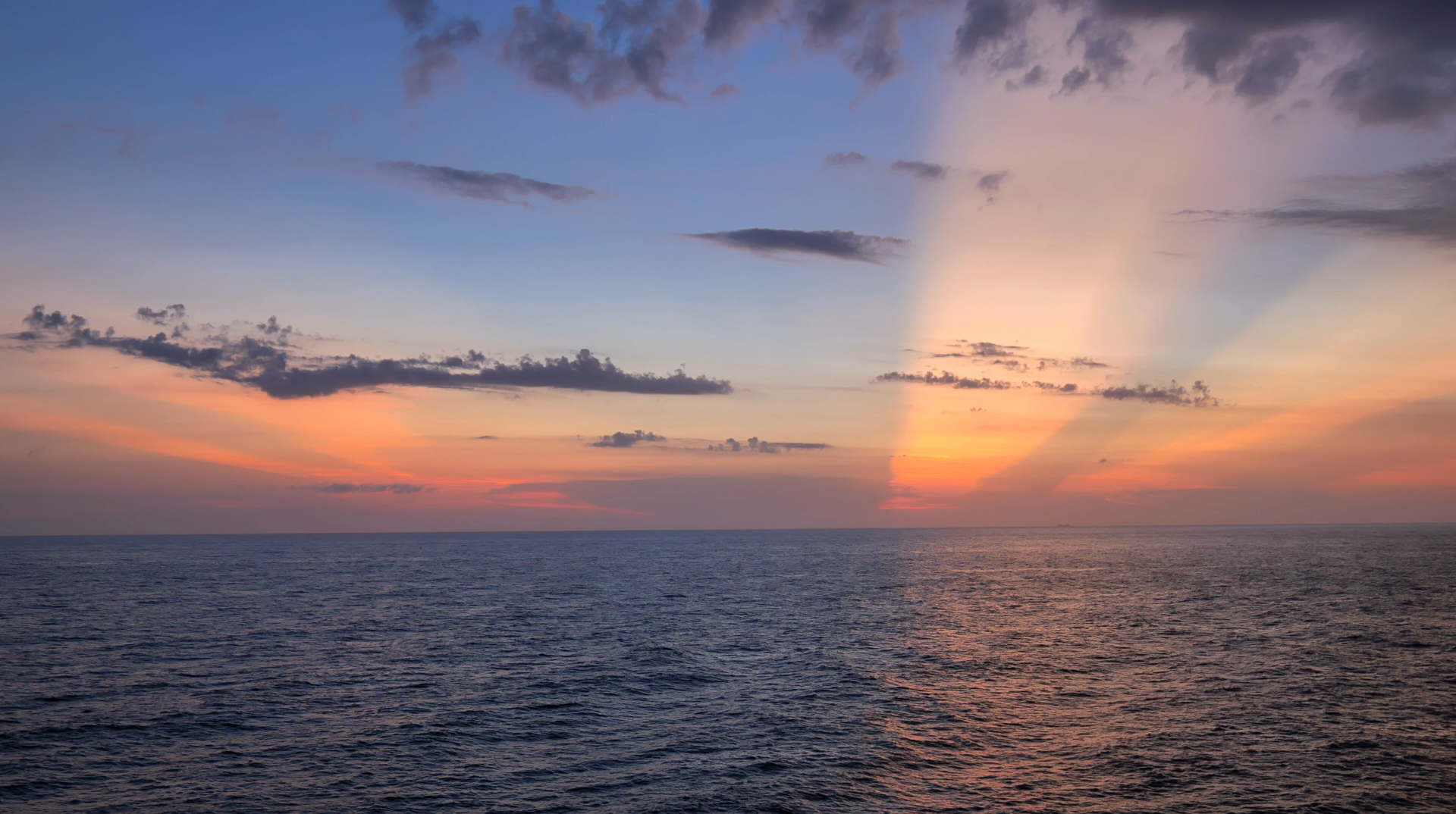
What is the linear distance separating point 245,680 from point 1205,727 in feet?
194

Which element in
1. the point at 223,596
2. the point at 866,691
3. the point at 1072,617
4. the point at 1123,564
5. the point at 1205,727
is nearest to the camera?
the point at 1205,727

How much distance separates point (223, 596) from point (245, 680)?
69901mm

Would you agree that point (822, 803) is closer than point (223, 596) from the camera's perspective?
Yes

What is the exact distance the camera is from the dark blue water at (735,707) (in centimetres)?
3641

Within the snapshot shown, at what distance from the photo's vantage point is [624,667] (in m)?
63.7

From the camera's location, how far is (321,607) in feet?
346

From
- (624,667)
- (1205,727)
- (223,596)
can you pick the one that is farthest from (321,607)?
(1205,727)

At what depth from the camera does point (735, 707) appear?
5128 centimetres

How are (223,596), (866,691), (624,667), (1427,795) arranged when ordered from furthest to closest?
(223,596), (624,667), (866,691), (1427,795)

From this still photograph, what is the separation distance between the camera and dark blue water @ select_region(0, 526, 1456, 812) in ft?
119

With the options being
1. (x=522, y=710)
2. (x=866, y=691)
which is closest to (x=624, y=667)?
(x=522, y=710)

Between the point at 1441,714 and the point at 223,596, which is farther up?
the point at 1441,714

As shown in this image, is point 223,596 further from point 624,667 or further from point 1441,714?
point 1441,714

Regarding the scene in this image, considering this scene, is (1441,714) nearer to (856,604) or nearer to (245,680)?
(856,604)
